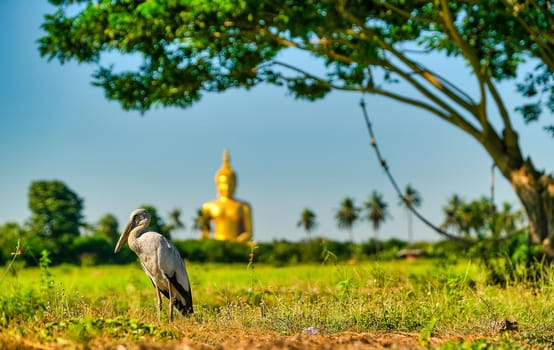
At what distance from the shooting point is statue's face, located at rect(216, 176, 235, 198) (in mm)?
39594

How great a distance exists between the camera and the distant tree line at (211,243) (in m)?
14.4

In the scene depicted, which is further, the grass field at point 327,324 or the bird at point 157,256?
the bird at point 157,256

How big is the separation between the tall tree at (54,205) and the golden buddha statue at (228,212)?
1123 cm

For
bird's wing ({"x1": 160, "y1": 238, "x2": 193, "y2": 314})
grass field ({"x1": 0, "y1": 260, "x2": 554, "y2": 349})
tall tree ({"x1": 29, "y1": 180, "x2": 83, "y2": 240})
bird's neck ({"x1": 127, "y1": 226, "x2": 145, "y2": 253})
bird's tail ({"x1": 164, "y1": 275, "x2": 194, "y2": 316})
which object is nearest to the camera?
grass field ({"x1": 0, "y1": 260, "x2": 554, "y2": 349})

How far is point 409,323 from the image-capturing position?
760 centimetres

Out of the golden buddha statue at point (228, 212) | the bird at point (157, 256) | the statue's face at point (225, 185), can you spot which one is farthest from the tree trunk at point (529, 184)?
the statue's face at point (225, 185)

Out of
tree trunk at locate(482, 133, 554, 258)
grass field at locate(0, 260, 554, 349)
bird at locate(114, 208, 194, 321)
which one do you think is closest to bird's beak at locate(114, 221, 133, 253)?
bird at locate(114, 208, 194, 321)

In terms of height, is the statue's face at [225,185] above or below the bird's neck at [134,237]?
above

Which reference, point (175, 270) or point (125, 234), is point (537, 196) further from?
point (125, 234)

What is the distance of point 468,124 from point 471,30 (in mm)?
1865

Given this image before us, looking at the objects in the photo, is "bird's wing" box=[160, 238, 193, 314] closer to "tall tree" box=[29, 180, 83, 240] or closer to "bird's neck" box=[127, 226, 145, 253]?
"bird's neck" box=[127, 226, 145, 253]

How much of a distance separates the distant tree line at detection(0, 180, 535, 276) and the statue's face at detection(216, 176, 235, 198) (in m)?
2.16

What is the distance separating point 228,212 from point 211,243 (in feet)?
27.0

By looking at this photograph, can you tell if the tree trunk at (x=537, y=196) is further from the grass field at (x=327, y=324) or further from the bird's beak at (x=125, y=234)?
the bird's beak at (x=125, y=234)
